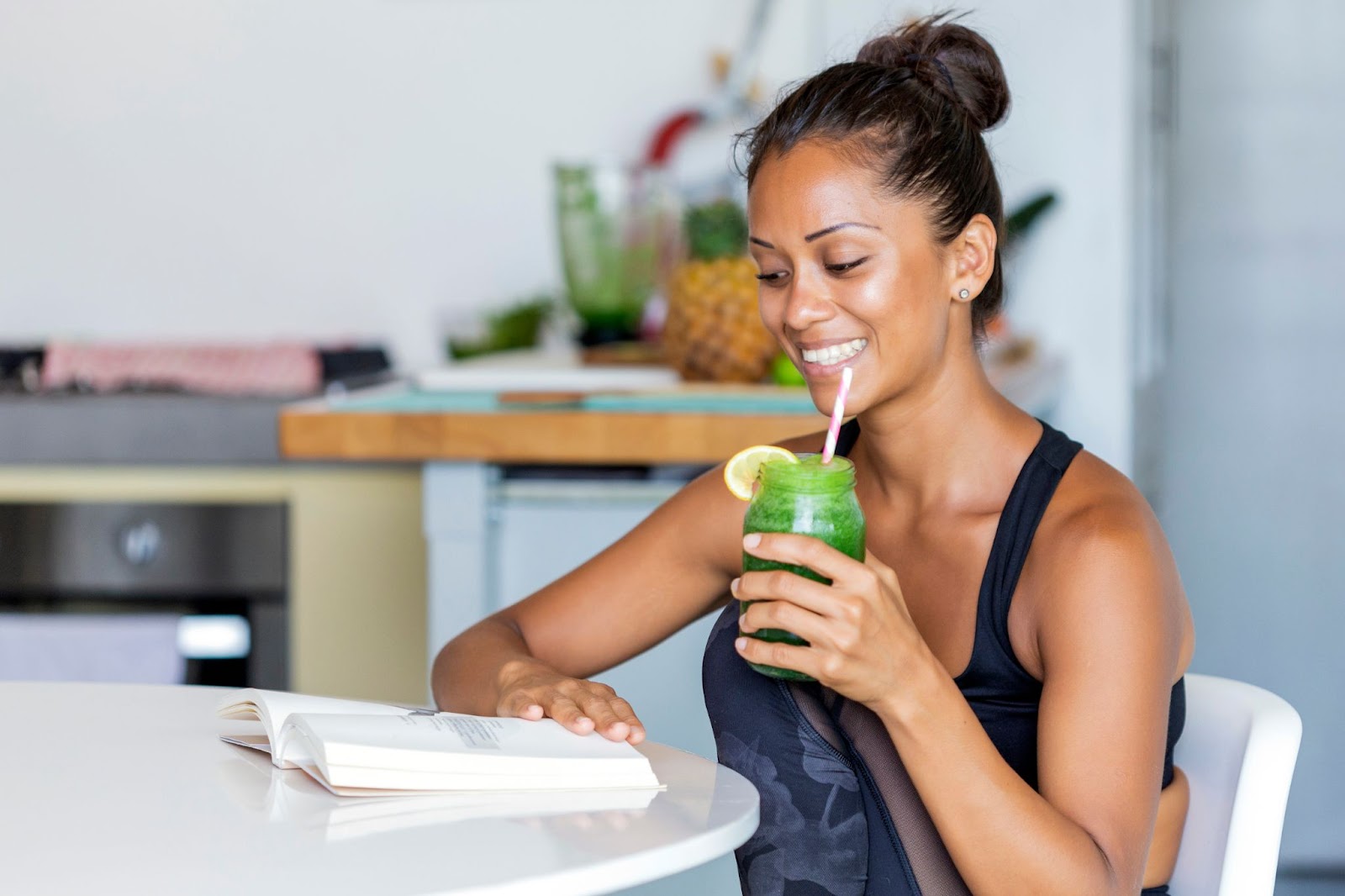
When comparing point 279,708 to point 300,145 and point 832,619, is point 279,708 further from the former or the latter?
point 300,145

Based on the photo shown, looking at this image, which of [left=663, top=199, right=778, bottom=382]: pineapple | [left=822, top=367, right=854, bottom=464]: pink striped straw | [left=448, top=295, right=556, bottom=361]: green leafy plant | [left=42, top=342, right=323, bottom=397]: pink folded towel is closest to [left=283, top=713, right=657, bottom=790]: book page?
[left=822, top=367, right=854, bottom=464]: pink striped straw

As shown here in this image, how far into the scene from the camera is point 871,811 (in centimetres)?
120

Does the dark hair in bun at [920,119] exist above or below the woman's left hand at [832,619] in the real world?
above

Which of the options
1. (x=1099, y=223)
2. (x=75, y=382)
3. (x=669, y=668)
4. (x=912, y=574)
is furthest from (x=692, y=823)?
(x=1099, y=223)

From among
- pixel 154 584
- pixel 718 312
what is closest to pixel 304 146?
pixel 154 584

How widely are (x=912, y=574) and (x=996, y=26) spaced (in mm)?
1817

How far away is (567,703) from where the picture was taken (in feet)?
3.72

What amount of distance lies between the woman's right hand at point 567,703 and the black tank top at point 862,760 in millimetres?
153

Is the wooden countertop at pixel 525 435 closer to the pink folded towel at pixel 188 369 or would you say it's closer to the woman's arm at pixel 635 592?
the woman's arm at pixel 635 592

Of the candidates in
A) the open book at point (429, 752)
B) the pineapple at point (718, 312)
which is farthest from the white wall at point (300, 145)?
the open book at point (429, 752)

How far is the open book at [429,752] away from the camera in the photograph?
3.14ft

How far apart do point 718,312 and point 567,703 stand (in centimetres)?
114

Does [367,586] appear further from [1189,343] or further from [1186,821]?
[1189,343]

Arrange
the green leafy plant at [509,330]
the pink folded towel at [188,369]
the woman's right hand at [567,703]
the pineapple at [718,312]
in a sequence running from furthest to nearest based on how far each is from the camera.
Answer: the green leafy plant at [509,330]
the pink folded towel at [188,369]
the pineapple at [718,312]
the woman's right hand at [567,703]
